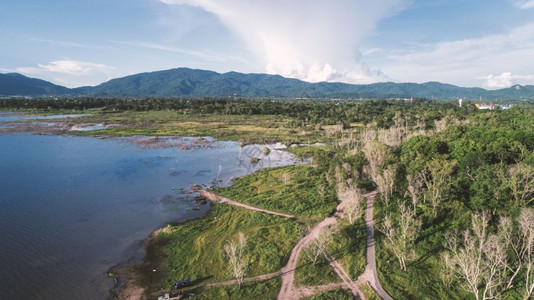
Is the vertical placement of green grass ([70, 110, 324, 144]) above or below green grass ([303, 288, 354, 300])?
above

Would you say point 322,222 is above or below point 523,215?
below

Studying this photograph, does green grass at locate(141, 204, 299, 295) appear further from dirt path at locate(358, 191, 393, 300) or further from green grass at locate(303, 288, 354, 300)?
dirt path at locate(358, 191, 393, 300)

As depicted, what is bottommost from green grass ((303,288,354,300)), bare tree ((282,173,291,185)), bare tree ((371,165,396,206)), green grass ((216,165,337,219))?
green grass ((303,288,354,300))

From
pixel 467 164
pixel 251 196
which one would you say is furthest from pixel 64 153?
pixel 467 164

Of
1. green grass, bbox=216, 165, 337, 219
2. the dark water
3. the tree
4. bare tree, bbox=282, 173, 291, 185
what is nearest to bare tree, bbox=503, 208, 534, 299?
the tree

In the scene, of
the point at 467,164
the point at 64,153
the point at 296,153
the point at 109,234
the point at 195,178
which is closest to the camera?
the point at 109,234

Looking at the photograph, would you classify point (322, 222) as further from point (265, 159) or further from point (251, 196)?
point (265, 159)

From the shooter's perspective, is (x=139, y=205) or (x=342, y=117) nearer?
(x=139, y=205)

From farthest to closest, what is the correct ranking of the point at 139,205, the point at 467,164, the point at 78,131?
the point at 78,131
the point at 139,205
the point at 467,164

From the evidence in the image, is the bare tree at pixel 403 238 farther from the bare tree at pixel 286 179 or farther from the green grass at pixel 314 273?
the bare tree at pixel 286 179
